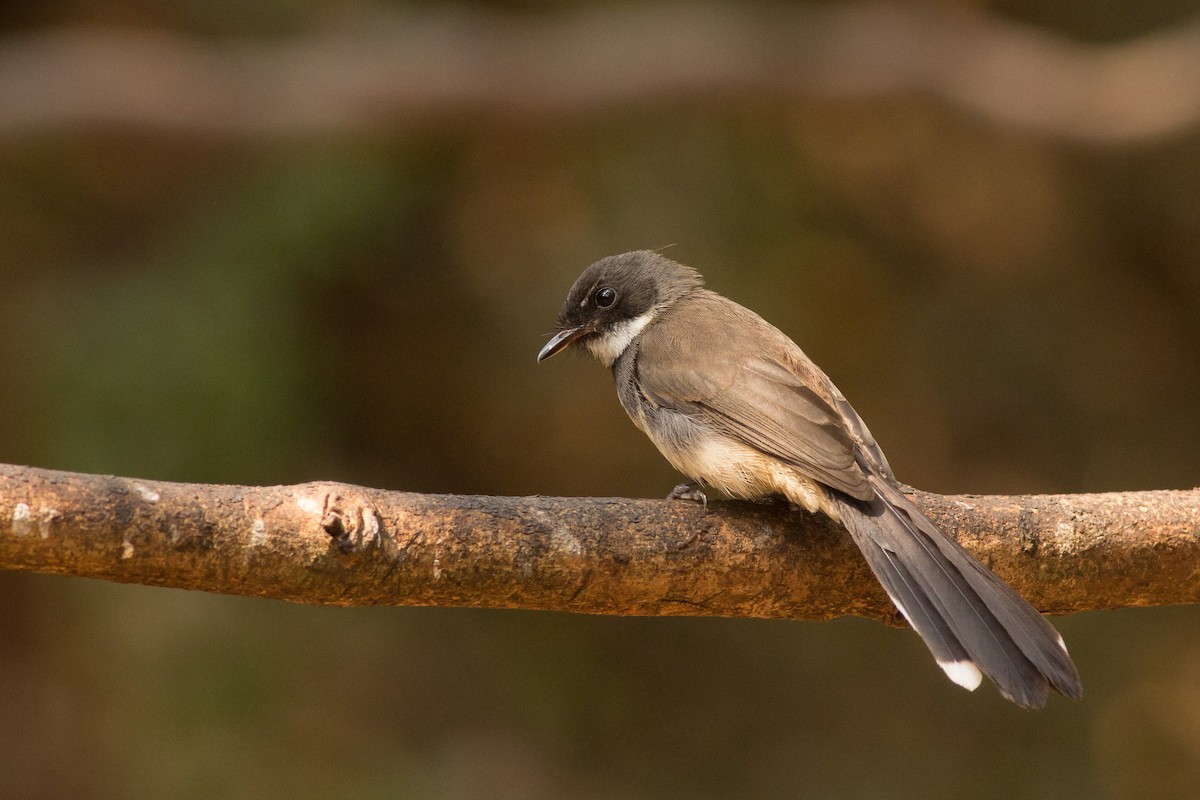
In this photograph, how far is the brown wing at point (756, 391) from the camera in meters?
3.60

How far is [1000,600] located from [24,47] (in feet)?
22.2

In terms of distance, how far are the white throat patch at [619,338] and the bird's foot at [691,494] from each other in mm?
761

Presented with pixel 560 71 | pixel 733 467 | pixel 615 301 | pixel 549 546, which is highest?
pixel 560 71

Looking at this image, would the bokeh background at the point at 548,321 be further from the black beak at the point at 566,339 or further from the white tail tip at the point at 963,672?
the white tail tip at the point at 963,672

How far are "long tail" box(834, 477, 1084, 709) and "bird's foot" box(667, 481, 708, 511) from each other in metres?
0.43

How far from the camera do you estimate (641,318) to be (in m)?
4.66

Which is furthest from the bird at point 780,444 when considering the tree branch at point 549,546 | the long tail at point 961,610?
the tree branch at point 549,546

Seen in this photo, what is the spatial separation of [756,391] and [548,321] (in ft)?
9.83

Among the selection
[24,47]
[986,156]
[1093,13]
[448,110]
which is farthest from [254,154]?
[1093,13]

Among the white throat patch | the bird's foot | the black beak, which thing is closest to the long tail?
the bird's foot

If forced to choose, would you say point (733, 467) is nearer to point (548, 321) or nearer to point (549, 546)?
→ point (549, 546)

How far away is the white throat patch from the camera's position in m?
4.62

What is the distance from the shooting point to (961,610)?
3.15 m

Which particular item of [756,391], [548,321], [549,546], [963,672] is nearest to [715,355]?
[756,391]
